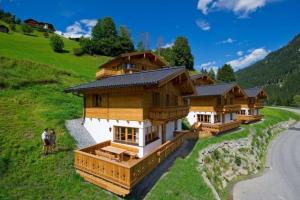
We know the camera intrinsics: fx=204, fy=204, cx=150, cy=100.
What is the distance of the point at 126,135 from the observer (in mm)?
17516

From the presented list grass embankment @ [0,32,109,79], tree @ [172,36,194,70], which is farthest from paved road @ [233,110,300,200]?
tree @ [172,36,194,70]

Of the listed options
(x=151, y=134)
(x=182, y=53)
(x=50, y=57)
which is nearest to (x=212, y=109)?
(x=151, y=134)

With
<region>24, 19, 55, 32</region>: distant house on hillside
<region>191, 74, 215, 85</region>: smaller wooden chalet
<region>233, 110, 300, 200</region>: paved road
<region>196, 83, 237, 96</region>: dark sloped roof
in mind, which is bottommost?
<region>233, 110, 300, 200</region>: paved road

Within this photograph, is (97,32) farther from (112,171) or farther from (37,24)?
(112,171)

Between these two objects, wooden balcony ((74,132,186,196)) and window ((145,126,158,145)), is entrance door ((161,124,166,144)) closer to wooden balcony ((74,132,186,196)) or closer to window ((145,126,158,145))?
window ((145,126,158,145))

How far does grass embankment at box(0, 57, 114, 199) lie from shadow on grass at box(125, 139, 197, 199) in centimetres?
208

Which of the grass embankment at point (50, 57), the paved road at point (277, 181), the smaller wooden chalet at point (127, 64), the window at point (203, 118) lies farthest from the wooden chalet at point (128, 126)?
the grass embankment at point (50, 57)

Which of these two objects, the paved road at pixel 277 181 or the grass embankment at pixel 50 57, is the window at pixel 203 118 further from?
the grass embankment at pixel 50 57

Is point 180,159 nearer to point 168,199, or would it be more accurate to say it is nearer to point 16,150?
point 168,199

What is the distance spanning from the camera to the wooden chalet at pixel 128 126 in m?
12.7

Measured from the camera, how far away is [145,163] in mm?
13453

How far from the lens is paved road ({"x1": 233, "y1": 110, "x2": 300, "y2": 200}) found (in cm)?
1958

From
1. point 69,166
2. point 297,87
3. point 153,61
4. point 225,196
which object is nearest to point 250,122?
point 153,61

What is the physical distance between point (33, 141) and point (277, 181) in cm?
2501
